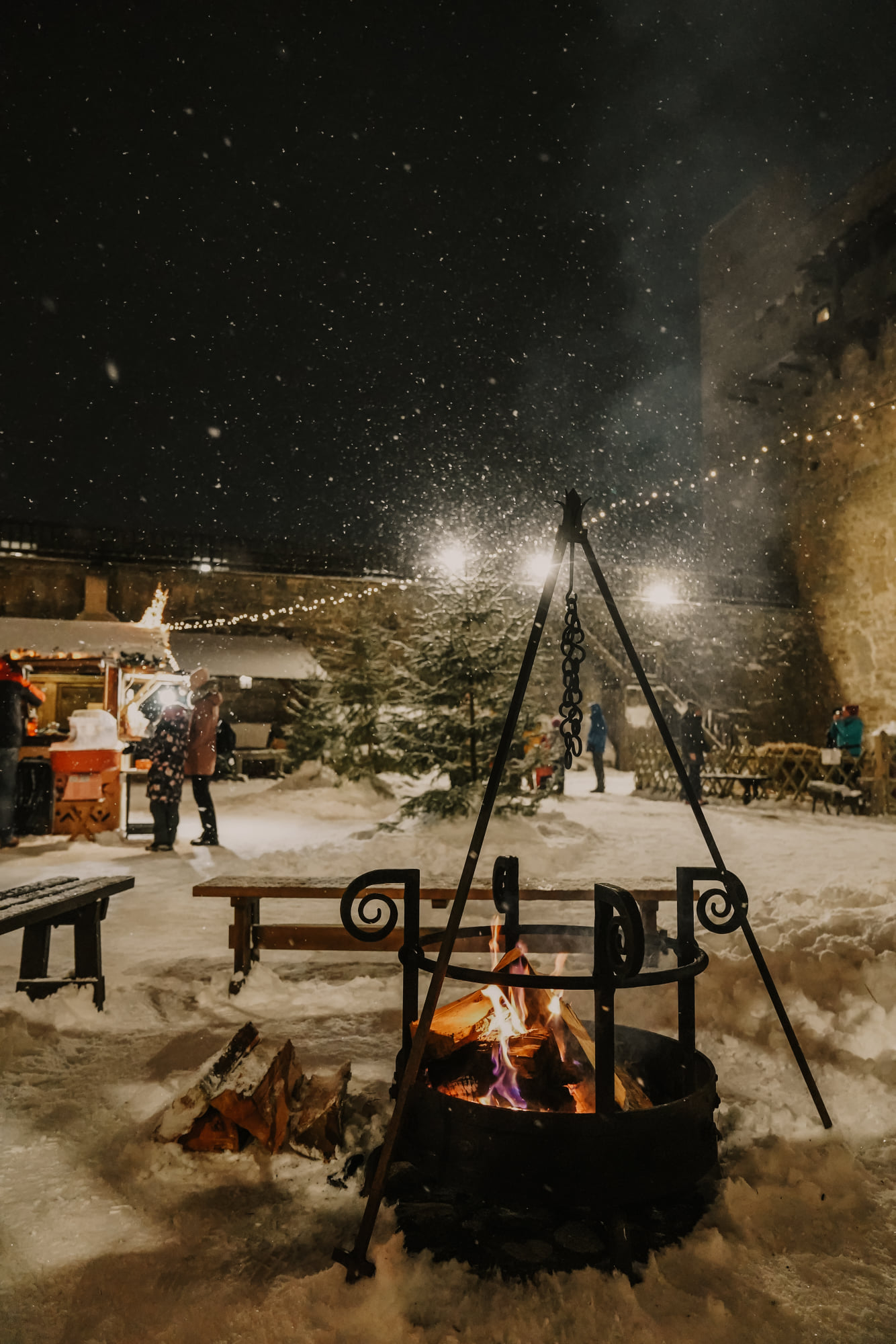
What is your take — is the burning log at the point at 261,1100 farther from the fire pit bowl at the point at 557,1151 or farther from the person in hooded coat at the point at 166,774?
the person in hooded coat at the point at 166,774

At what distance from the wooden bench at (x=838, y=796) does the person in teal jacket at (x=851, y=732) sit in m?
0.79

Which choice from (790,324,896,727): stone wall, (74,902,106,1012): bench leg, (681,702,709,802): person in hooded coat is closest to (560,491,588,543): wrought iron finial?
(74,902,106,1012): bench leg

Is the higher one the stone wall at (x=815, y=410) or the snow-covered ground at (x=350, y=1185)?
the stone wall at (x=815, y=410)

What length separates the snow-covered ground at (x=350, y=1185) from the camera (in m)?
2.02

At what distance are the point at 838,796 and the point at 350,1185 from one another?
13454mm

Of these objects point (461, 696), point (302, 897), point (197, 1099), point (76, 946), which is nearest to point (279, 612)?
point (461, 696)

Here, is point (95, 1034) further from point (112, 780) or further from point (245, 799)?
point (245, 799)

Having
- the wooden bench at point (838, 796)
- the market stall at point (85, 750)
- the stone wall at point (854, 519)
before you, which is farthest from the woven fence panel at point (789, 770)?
the market stall at point (85, 750)

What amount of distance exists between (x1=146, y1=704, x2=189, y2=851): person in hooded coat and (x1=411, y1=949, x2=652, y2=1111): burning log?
7.05 metres

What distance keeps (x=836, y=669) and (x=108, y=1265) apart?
25104mm

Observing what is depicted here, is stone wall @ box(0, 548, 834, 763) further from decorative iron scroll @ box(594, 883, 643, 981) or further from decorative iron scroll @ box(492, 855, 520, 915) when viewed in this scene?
decorative iron scroll @ box(594, 883, 643, 981)

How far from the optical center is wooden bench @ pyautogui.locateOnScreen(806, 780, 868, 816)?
13680 mm

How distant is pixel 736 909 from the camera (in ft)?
8.98

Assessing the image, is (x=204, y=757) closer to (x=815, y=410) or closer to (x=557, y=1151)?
(x=557, y=1151)
